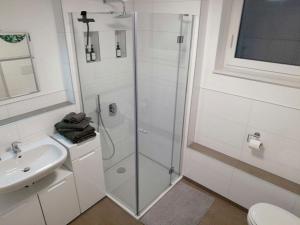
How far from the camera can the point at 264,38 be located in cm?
188

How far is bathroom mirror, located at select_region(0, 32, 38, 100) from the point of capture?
Answer: 5.44ft

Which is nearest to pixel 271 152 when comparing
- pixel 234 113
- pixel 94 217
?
pixel 234 113

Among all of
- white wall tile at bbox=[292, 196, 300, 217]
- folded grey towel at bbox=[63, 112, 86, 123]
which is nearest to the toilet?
white wall tile at bbox=[292, 196, 300, 217]

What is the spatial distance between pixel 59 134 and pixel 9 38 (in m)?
0.90

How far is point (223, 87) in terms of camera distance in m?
2.09

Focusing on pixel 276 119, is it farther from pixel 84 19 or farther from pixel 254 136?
pixel 84 19

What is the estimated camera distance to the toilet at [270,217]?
1.62 m

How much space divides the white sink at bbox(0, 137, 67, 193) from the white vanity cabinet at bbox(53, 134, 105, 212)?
0.10 m

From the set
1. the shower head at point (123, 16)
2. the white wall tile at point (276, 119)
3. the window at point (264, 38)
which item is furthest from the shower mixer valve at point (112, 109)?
the white wall tile at point (276, 119)

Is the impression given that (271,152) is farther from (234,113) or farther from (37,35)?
(37,35)

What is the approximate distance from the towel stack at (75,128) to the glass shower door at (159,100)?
0.49 meters

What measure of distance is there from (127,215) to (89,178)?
54 cm

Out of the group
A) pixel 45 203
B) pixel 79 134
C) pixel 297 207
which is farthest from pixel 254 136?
pixel 45 203

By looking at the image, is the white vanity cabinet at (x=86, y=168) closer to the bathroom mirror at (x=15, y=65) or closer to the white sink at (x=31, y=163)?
the white sink at (x=31, y=163)
